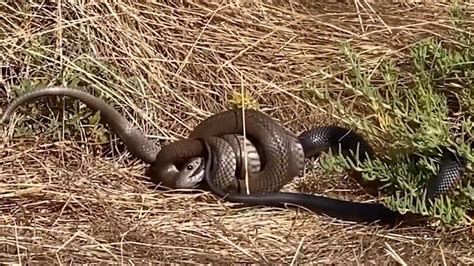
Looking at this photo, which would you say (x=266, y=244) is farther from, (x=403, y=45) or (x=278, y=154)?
(x=403, y=45)

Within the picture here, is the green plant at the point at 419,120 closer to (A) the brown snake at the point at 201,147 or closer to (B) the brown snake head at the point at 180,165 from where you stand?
(A) the brown snake at the point at 201,147

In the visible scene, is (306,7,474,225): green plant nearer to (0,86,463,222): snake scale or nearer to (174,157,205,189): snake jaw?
(0,86,463,222): snake scale

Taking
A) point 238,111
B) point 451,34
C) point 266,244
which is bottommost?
point 266,244

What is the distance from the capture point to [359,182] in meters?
4.06

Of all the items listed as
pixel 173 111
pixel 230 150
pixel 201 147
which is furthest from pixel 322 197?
pixel 173 111

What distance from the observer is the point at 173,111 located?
442 cm

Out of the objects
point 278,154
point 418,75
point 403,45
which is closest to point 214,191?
point 278,154

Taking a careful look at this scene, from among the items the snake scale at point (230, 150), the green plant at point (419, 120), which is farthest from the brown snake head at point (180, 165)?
the green plant at point (419, 120)

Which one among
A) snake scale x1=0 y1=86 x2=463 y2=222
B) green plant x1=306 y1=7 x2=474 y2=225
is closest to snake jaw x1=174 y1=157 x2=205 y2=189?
snake scale x1=0 y1=86 x2=463 y2=222

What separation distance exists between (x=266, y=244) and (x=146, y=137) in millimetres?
949

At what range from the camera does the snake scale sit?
4.02m

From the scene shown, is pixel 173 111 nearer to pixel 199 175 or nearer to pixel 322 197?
pixel 199 175

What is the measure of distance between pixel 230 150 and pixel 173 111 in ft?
1.38

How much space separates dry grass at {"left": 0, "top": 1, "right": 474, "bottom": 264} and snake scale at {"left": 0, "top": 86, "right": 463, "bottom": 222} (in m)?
0.07
